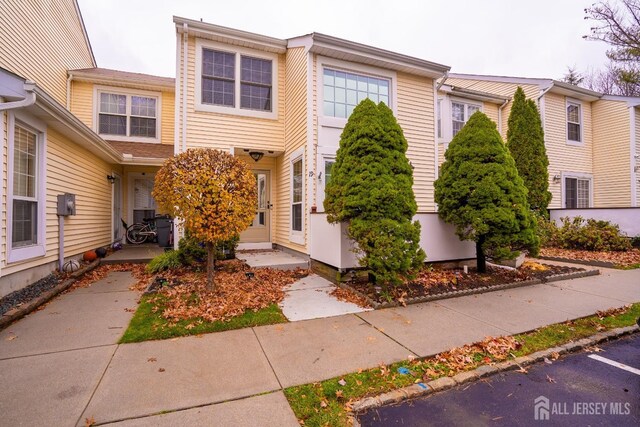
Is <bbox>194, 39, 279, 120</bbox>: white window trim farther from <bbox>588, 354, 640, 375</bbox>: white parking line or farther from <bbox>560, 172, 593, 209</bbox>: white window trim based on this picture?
<bbox>560, 172, 593, 209</bbox>: white window trim

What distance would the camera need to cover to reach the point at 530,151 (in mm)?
11008

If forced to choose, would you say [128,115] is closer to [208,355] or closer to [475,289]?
[208,355]

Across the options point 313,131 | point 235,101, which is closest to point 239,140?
point 235,101

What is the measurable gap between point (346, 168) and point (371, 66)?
4.09 meters

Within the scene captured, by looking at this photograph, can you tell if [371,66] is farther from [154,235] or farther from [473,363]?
[154,235]

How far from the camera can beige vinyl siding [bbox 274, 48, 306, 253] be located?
286 inches

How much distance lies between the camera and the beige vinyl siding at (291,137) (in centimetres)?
727

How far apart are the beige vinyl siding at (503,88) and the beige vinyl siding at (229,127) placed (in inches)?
361

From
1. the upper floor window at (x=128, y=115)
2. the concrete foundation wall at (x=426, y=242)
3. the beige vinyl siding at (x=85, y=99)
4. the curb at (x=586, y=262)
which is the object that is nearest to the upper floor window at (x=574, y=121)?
the curb at (x=586, y=262)

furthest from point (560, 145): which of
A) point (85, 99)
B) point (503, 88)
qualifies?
point (85, 99)

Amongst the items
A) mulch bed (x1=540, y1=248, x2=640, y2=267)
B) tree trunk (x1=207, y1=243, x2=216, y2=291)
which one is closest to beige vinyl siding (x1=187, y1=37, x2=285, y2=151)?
tree trunk (x1=207, y1=243, x2=216, y2=291)

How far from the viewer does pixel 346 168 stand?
208 inches

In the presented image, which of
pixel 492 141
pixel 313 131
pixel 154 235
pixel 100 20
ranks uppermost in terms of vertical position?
pixel 100 20

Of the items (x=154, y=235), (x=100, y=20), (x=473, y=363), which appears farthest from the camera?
(x=100, y=20)
